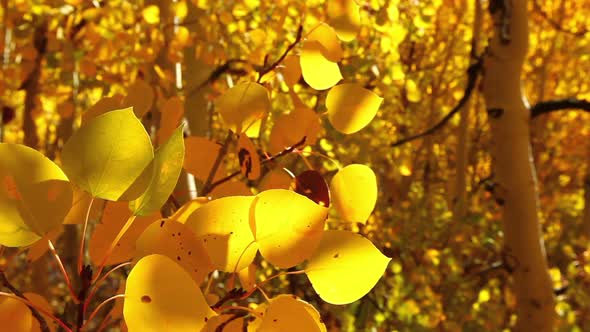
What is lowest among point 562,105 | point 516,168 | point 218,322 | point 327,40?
point 516,168

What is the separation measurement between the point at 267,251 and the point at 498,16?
4.93 ft

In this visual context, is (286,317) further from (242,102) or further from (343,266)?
(242,102)

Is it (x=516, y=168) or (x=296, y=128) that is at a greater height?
(x=296, y=128)

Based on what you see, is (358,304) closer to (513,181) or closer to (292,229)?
(513,181)

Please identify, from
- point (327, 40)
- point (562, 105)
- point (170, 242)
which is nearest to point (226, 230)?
point (170, 242)

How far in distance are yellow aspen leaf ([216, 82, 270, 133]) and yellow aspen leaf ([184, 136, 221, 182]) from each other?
0.21 feet

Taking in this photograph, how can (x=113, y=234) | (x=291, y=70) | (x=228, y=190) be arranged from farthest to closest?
(x=291, y=70)
(x=228, y=190)
(x=113, y=234)

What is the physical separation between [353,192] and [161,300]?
228 mm

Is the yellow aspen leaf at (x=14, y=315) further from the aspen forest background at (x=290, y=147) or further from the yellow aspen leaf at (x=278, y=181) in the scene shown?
the yellow aspen leaf at (x=278, y=181)

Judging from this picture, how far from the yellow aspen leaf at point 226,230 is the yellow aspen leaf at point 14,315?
0.08 meters

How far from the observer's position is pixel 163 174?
1.02 feet

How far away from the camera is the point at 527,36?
1.71 m

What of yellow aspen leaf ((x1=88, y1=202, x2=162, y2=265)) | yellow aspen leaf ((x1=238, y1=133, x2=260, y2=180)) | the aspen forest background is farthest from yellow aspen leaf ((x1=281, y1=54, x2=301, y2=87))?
yellow aspen leaf ((x1=88, y1=202, x2=162, y2=265))

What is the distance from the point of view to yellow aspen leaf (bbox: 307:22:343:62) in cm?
55
